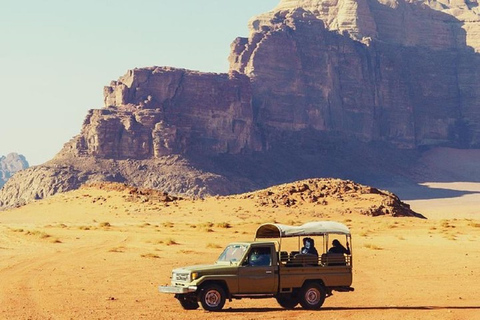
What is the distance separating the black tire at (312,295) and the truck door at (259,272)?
77 centimetres

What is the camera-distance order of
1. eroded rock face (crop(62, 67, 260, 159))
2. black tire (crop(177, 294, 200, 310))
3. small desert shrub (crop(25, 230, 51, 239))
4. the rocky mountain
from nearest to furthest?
1. black tire (crop(177, 294, 200, 310))
2. small desert shrub (crop(25, 230, 51, 239))
3. the rocky mountain
4. eroded rock face (crop(62, 67, 260, 159))

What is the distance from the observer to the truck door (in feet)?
78.6

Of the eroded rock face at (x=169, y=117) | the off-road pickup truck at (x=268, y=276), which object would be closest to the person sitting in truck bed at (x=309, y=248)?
the off-road pickup truck at (x=268, y=276)

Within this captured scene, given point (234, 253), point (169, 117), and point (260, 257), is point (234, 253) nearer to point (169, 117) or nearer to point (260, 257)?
point (260, 257)

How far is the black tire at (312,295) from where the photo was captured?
24.7m

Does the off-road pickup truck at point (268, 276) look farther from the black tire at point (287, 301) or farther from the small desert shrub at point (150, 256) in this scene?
the small desert shrub at point (150, 256)

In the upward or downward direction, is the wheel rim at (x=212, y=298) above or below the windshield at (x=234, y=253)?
below

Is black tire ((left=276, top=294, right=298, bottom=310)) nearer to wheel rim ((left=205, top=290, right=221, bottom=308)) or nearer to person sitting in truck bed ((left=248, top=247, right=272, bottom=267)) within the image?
person sitting in truck bed ((left=248, top=247, right=272, bottom=267))

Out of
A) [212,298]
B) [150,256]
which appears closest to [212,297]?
[212,298]

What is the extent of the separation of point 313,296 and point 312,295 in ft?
A: 0.16

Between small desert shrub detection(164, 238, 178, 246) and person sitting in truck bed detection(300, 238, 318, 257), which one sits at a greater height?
person sitting in truck bed detection(300, 238, 318, 257)

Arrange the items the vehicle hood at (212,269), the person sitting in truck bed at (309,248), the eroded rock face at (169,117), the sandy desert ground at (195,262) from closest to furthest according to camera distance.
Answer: the vehicle hood at (212,269) < the sandy desert ground at (195,262) < the person sitting in truck bed at (309,248) < the eroded rock face at (169,117)

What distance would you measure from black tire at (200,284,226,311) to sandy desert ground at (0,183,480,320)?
0.22 metres

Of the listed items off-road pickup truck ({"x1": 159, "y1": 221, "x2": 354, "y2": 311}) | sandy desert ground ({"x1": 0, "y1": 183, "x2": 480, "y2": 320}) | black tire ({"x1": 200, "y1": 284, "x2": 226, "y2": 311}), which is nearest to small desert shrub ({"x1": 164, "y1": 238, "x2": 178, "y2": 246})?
sandy desert ground ({"x1": 0, "y1": 183, "x2": 480, "y2": 320})
